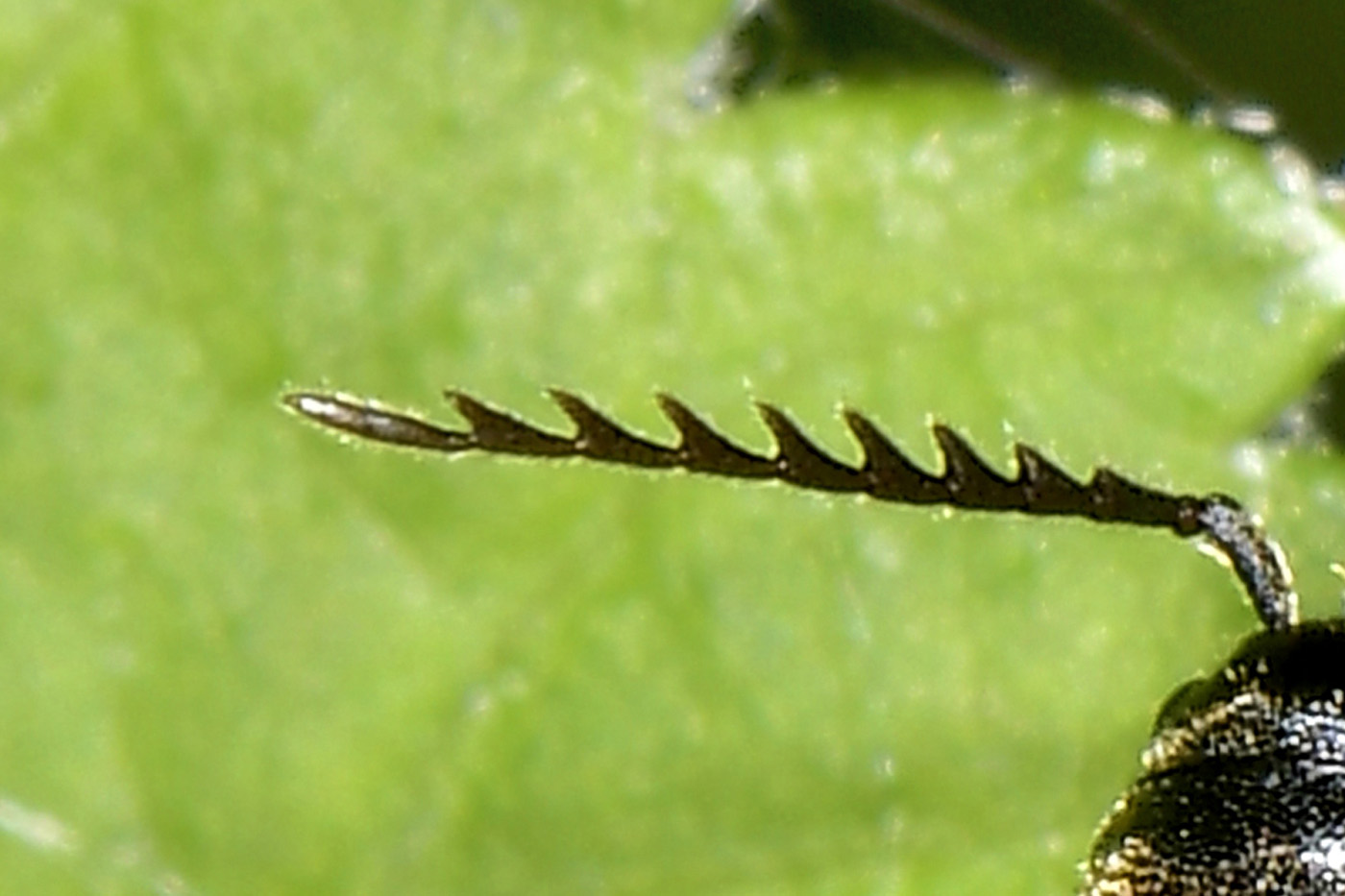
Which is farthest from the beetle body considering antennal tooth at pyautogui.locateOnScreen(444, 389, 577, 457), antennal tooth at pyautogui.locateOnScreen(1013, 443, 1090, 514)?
antennal tooth at pyautogui.locateOnScreen(444, 389, 577, 457)

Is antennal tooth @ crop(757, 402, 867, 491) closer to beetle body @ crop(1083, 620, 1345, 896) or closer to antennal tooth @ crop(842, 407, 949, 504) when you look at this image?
antennal tooth @ crop(842, 407, 949, 504)

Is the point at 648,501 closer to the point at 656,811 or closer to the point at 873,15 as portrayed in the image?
the point at 656,811

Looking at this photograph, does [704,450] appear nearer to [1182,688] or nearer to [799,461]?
[799,461]

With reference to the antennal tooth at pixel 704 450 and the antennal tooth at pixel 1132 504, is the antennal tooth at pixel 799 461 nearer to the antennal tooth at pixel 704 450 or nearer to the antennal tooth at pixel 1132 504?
the antennal tooth at pixel 704 450

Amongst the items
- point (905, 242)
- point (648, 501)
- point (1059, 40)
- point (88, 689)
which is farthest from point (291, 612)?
point (1059, 40)

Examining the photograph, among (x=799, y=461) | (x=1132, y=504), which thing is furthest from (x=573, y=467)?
(x=1132, y=504)
